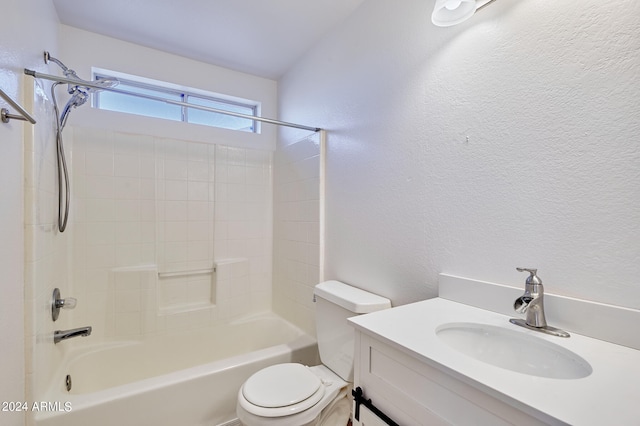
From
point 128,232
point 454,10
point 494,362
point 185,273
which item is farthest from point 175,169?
point 494,362

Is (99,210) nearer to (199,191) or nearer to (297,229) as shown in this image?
(199,191)

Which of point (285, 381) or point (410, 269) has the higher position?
point (410, 269)

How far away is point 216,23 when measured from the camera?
6.10 ft

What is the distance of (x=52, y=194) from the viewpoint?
158cm

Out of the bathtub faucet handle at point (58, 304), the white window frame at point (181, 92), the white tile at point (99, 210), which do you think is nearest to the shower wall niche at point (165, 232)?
the white tile at point (99, 210)

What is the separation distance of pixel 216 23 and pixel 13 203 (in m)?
1.52

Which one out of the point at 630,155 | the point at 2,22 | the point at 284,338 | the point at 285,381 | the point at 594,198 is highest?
the point at 2,22

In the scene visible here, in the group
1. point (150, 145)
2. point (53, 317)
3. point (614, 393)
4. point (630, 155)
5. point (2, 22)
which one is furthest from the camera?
point (150, 145)

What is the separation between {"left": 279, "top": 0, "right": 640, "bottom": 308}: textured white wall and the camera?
2.55ft

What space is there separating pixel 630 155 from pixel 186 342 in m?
2.60

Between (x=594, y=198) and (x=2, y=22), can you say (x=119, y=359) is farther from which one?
(x=594, y=198)

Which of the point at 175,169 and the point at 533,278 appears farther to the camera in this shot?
the point at 175,169

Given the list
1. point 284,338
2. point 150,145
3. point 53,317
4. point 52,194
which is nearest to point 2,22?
point 52,194

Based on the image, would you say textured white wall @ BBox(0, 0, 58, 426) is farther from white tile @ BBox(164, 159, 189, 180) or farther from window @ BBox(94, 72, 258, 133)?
white tile @ BBox(164, 159, 189, 180)
